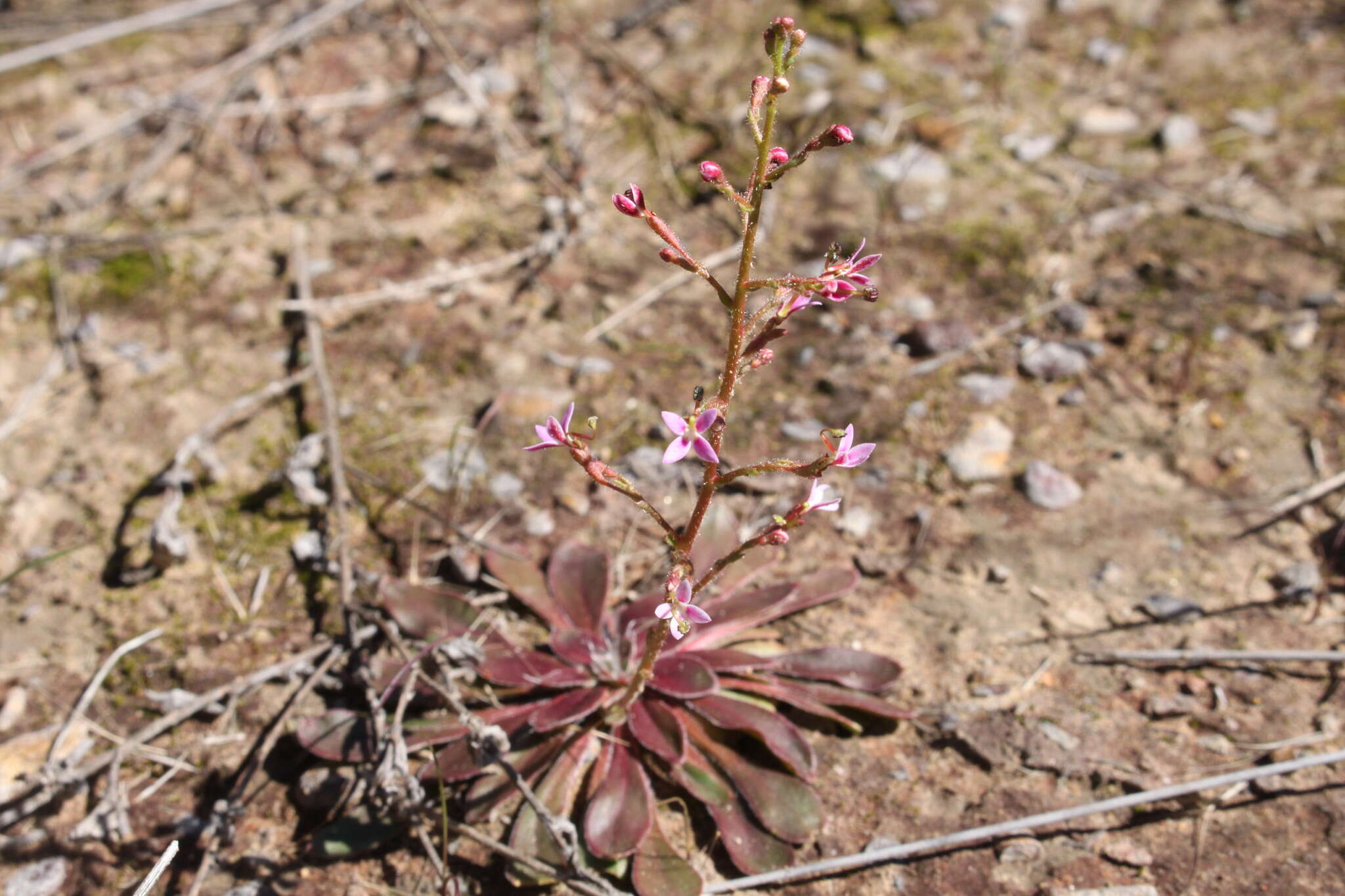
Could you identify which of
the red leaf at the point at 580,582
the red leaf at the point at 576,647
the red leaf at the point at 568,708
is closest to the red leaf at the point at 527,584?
the red leaf at the point at 580,582

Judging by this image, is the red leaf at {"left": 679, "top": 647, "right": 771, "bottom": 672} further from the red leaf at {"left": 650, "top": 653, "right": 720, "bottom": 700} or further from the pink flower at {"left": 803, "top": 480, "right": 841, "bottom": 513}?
the pink flower at {"left": 803, "top": 480, "right": 841, "bottom": 513}

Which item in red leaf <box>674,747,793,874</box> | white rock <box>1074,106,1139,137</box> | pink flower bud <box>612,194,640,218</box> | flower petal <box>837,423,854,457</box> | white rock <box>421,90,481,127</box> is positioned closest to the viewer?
pink flower bud <box>612,194,640,218</box>

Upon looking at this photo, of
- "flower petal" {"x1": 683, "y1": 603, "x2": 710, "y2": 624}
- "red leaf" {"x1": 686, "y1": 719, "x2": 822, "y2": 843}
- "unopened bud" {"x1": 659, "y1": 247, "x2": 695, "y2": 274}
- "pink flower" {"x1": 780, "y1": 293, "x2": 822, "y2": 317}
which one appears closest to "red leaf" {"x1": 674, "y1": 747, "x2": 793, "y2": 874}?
"red leaf" {"x1": 686, "y1": 719, "x2": 822, "y2": 843}

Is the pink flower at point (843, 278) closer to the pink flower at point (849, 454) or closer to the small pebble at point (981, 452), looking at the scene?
the pink flower at point (849, 454)

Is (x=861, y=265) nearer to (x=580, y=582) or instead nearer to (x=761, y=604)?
(x=761, y=604)

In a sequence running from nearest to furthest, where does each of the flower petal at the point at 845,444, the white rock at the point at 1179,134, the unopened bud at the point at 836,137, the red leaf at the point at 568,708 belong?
the unopened bud at the point at 836,137 → the flower petal at the point at 845,444 → the red leaf at the point at 568,708 → the white rock at the point at 1179,134

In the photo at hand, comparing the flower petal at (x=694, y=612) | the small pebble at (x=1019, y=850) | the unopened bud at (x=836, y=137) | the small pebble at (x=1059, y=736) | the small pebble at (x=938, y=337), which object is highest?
the unopened bud at (x=836, y=137)
